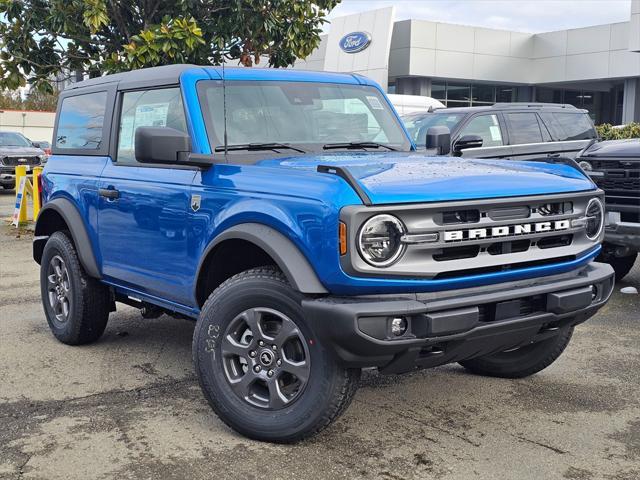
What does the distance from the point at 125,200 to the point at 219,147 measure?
0.86 metres

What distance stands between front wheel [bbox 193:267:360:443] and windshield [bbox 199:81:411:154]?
106 cm

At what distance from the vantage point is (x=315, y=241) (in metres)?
3.62

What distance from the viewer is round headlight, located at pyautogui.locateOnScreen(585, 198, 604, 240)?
4.37m

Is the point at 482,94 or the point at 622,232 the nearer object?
the point at 622,232

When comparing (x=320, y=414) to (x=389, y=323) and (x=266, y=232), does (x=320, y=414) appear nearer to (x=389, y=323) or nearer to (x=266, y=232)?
(x=389, y=323)

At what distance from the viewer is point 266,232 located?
3898mm

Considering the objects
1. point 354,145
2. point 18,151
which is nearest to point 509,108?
point 354,145

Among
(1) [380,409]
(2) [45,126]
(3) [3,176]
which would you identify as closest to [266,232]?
(1) [380,409]

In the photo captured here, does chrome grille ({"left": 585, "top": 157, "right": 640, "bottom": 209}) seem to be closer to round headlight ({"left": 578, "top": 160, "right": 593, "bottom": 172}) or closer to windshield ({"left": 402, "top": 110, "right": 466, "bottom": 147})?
round headlight ({"left": 578, "top": 160, "right": 593, "bottom": 172})

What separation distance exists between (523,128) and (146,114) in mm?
6471

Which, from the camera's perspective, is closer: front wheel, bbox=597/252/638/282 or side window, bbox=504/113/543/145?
front wheel, bbox=597/252/638/282

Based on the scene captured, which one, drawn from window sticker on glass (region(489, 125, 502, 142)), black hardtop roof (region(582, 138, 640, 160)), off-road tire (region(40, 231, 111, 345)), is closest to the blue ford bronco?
off-road tire (region(40, 231, 111, 345))

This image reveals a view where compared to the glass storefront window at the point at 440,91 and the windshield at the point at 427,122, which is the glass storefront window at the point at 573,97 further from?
the windshield at the point at 427,122

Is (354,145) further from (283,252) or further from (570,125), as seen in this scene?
(570,125)
